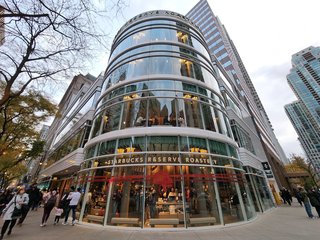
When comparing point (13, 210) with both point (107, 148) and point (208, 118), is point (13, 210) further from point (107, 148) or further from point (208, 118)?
point (208, 118)

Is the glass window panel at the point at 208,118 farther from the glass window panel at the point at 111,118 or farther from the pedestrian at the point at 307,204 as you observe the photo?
the pedestrian at the point at 307,204

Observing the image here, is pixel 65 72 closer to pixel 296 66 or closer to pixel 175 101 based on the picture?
pixel 175 101

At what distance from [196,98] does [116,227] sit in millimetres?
9849

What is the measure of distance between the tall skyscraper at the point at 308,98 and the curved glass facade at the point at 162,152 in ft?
439

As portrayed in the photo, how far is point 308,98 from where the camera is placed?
121 m

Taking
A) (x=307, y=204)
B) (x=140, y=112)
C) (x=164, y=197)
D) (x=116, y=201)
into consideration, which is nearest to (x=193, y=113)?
(x=140, y=112)

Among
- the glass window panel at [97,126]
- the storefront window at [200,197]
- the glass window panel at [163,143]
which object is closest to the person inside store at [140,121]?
the glass window panel at [163,143]

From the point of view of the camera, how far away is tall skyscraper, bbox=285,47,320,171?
4405 inches

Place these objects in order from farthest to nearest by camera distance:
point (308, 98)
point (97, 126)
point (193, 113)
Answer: point (308, 98) → point (97, 126) → point (193, 113)

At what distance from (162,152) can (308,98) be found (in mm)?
159159

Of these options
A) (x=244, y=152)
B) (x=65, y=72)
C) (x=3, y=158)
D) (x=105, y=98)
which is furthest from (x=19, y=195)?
(x=3, y=158)

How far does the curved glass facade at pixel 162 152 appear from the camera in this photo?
28.4 feet

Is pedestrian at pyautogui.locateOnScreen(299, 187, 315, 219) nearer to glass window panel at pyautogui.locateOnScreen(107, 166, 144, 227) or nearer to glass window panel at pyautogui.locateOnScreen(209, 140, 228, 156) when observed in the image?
glass window panel at pyautogui.locateOnScreen(209, 140, 228, 156)

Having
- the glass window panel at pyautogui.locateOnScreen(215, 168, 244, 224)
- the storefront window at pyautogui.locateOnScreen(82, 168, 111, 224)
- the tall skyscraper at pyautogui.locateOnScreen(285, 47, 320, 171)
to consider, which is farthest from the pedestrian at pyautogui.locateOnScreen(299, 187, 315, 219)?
the tall skyscraper at pyautogui.locateOnScreen(285, 47, 320, 171)
